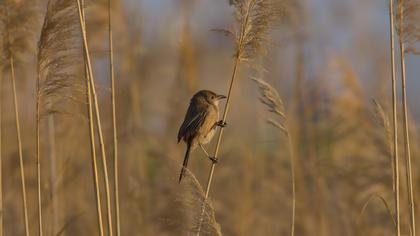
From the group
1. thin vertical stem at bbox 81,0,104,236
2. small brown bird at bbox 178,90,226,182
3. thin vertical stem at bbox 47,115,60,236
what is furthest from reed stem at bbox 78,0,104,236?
thin vertical stem at bbox 47,115,60,236

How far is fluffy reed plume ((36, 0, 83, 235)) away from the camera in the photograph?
328 cm

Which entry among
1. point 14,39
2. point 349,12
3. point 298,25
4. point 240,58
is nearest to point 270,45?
point 240,58

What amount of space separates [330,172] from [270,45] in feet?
10.2

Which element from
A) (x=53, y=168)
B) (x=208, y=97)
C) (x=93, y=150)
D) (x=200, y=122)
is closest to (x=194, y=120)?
(x=200, y=122)

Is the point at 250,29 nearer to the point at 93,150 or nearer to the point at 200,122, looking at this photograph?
the point at 93,150

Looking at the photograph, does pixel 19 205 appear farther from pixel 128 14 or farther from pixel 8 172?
pixel 128 14

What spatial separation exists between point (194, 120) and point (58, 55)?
5.82ft

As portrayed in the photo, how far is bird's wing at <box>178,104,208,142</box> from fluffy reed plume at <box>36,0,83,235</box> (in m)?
1.64

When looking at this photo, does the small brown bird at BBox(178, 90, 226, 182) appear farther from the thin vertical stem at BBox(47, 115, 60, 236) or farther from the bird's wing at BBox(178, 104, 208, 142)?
the thin vertical stem at BBox(47, 115, 60, 236)

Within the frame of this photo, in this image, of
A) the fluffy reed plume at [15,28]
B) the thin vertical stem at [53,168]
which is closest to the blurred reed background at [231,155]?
the thin vertical stem at [53,168]

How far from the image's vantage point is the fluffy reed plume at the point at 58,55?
3.28 m

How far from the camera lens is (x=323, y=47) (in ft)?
23.3

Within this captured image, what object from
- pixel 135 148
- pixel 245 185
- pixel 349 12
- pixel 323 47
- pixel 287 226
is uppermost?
pixel 349 12

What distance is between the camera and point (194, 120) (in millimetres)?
4965
